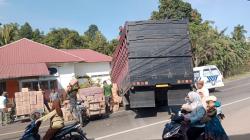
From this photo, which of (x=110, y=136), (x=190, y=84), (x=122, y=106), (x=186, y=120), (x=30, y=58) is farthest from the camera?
(x=30, y=58)

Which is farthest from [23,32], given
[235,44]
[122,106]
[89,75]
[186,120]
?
[186,120]

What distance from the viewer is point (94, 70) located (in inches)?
1993

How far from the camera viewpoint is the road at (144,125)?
41.7 ft

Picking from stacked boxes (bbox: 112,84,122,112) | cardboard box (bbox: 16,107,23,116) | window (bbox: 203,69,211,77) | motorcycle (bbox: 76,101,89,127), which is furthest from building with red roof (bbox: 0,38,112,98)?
motorcycle (bbox: 76,101,89,127)

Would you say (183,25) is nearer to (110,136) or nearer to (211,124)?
(110,136)

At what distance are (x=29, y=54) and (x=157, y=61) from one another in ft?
86.2

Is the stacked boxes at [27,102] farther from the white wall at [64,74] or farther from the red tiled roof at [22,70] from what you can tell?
the white wall at [64,74]

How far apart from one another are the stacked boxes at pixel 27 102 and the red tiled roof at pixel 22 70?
1185cm

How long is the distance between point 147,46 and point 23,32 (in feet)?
256

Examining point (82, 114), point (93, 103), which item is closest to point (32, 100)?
point (93, 103)

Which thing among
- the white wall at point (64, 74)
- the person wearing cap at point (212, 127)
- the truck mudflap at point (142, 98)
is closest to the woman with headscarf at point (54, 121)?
the person wearing cap at point (212, 127)

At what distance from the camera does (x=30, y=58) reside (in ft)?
132

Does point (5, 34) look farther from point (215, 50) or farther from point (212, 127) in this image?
point (212, 127)

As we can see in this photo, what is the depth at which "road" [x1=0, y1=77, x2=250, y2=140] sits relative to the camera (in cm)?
1271
